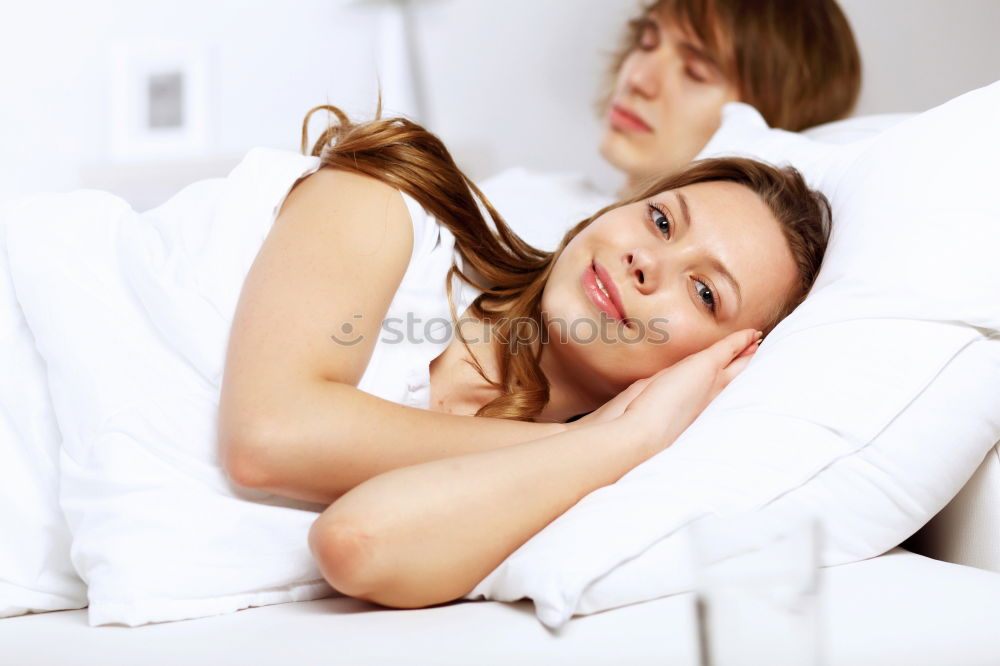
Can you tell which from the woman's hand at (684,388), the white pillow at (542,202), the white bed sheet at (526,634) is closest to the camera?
the white bed sheet at (526,634)

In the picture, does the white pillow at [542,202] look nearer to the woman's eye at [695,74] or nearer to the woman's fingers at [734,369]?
the woman's eye at [695,74]

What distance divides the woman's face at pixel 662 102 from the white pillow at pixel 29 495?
1353 millimetres

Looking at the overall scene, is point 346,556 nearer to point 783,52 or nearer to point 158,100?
point 783,52

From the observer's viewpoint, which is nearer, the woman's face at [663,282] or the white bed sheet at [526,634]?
the white bed sheet at [526,634]

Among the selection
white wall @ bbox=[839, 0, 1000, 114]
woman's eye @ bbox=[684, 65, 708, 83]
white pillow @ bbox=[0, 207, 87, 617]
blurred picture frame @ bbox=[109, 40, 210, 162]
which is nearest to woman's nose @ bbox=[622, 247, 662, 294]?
white pillow @ bbox=[0, 207, 87, 617]

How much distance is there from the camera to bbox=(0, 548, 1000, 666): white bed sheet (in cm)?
74

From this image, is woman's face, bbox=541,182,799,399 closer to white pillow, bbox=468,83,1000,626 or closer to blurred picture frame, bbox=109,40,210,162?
white pillow, bbox=468,83,1000,626

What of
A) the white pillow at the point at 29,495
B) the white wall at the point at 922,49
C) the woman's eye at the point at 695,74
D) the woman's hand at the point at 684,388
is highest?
the white wall at the point at 922,49

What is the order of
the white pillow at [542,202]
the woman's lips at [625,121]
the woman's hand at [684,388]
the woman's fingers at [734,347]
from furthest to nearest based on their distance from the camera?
1. the woman's lips at [625,121]
2. the white pillow at [542,202]
3. the woman's fingers at [734,347]
4. the woman's hand at [684,388]

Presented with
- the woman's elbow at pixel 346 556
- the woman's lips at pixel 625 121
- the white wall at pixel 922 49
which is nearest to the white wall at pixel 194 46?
the woman's lips at pixel 625 121

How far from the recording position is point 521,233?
1.69m

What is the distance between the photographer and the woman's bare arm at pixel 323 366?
94cm

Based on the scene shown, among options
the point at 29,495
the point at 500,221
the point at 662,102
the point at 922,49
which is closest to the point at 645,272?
the point at 500,221

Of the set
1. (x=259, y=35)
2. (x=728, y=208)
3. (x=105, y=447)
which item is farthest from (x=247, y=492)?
(x=259, y=35)
